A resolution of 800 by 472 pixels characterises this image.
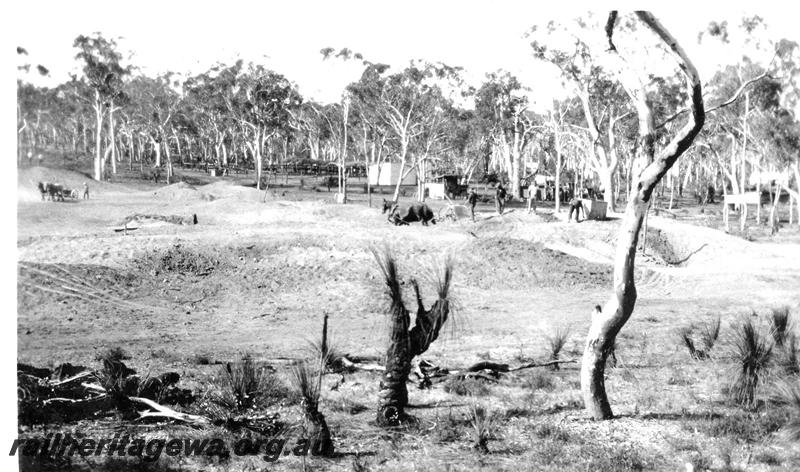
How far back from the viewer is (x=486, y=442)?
4797 millimetres

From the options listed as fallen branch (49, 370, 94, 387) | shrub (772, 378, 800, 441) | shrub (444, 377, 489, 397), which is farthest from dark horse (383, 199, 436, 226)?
shrub (772, 378, 800, 441)

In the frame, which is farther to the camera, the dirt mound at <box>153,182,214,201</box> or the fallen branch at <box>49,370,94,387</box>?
the dirt mound at <box>153,182,214,201</box>

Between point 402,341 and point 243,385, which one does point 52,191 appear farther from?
point 402,341

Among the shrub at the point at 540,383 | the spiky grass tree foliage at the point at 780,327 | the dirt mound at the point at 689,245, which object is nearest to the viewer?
the shrub at the point at 540,383

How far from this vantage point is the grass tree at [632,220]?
468cm

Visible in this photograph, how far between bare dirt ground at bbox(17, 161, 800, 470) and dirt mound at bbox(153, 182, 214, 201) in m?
1.35

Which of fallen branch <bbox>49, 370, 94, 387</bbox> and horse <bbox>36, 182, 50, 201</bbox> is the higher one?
horse <bbox>36, 182, 50, 201</bbox>

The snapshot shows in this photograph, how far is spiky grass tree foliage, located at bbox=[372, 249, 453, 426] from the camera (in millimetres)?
5262

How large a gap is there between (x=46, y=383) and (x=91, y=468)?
1.43 meters

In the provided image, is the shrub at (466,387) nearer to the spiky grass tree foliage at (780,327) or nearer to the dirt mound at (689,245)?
the spiky grass tree foliage at (780,327)

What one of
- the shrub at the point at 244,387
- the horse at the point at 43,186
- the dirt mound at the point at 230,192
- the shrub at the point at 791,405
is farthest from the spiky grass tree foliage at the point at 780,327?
the dirt mound at the point at 230,192

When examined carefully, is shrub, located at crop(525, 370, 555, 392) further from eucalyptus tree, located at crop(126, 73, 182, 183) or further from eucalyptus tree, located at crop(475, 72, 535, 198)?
eucalyptus tree, located at crop(475, 72, 535, 198)

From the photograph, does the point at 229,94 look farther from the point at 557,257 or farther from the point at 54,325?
the point at 54,325

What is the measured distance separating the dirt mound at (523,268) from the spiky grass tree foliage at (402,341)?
7.40m
